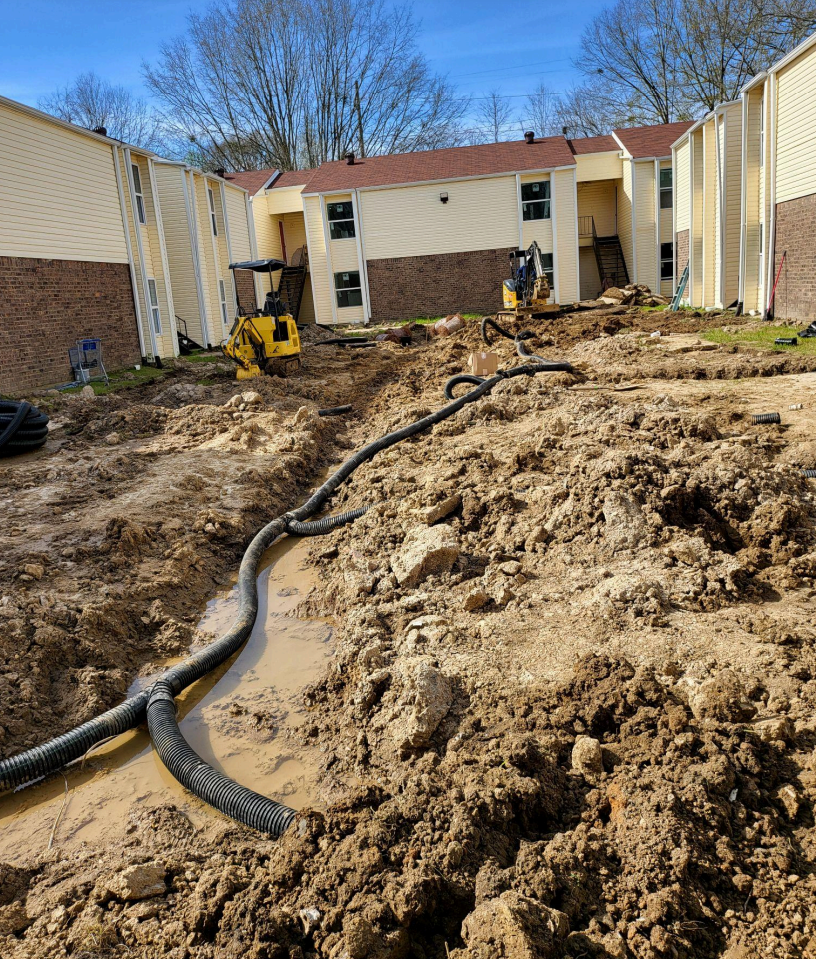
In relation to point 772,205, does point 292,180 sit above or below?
above

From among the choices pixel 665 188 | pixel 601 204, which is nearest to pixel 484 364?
pixel 665 188

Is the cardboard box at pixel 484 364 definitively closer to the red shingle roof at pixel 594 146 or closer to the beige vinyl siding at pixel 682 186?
the beige vinyl siding at pixel 682 186

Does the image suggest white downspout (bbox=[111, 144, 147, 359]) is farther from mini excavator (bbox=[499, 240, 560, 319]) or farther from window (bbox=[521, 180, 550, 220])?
window (bbox=[521, 180, 550, 220])

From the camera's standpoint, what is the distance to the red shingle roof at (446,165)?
30875mm

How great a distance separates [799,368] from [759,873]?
10920 millimetres

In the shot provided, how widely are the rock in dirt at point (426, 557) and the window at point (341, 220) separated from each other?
91.1 feet

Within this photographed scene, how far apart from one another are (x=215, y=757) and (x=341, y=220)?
99.4 feet

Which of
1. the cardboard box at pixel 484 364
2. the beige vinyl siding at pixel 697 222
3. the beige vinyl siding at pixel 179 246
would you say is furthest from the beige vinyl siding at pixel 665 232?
the cardboard box at pixel 484 364

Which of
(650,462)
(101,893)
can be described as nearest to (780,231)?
(650,462)

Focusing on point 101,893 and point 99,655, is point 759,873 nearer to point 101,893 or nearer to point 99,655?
point 101,893

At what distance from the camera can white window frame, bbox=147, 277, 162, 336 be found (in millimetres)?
23500

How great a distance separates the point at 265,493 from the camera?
9.40 meters

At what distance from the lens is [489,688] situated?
447 cm

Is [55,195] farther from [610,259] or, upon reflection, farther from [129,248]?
[610,259]
